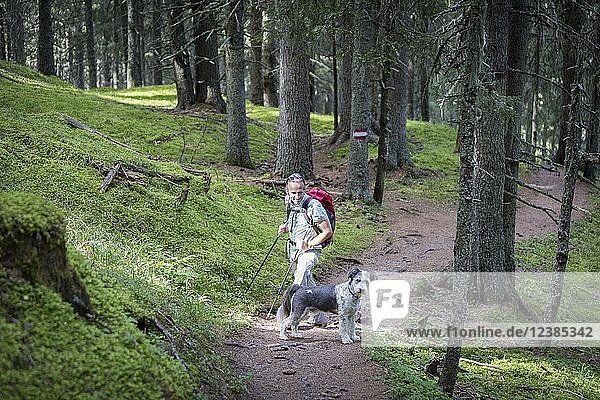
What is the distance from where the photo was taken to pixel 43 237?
11.3 feet

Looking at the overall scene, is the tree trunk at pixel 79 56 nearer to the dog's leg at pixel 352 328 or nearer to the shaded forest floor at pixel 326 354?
the shaded forest floor at pixel 326 354

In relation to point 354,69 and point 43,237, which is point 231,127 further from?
point 43,237

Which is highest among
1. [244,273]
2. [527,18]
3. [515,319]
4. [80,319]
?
[527,18]

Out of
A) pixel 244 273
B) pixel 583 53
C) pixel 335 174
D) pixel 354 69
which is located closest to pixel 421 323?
pixel 244 273

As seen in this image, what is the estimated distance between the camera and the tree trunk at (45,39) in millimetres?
22172

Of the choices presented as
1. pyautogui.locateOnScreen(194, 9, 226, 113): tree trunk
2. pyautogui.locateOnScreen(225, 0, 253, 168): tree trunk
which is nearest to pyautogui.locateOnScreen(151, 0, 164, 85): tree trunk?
pyautogui.locateOnScreen(194, 9, 226, 113): tree trunk

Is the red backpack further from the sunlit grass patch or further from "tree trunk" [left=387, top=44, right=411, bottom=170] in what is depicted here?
the sunlit grass patch

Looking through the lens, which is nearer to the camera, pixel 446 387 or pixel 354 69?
pixel 446 387

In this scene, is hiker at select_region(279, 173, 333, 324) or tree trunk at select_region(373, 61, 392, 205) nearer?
hiker at select_region(279, 173, 333, 324)

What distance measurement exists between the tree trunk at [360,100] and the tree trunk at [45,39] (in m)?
13.9

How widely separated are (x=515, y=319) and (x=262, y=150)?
1105cm

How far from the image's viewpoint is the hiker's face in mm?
7555

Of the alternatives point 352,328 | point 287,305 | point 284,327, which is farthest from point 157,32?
point 352,328

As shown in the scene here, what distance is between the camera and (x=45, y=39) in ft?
75.3
